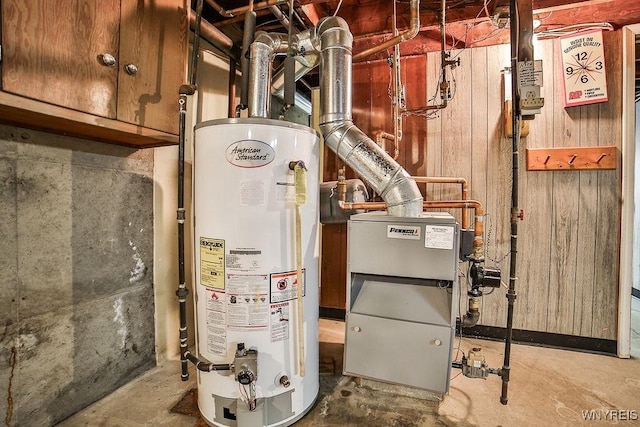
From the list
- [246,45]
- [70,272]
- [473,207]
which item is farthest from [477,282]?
[70,272]

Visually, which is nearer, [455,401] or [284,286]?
[284,286]

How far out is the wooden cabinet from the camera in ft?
3.07

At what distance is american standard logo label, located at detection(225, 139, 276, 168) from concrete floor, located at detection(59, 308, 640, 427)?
1.24 meters

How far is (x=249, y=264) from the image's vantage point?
1246 mm

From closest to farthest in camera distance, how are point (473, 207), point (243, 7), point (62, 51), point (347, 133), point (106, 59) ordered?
point (62, 51), point (106, 59), point (347, 133), point (473, 207), point (243, 7)

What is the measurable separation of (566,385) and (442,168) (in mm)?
1579

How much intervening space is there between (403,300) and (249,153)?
3.31 feet

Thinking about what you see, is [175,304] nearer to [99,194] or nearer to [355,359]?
[99,194]

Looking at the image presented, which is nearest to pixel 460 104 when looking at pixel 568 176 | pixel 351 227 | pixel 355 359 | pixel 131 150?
pixel 568 176

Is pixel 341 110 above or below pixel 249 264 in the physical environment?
above

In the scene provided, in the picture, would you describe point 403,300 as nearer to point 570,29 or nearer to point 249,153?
point 249,153

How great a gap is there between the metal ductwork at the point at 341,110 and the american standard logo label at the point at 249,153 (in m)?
0.30

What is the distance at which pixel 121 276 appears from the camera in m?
1.63

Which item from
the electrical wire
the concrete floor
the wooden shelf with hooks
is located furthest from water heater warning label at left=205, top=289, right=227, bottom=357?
the electrical wire
